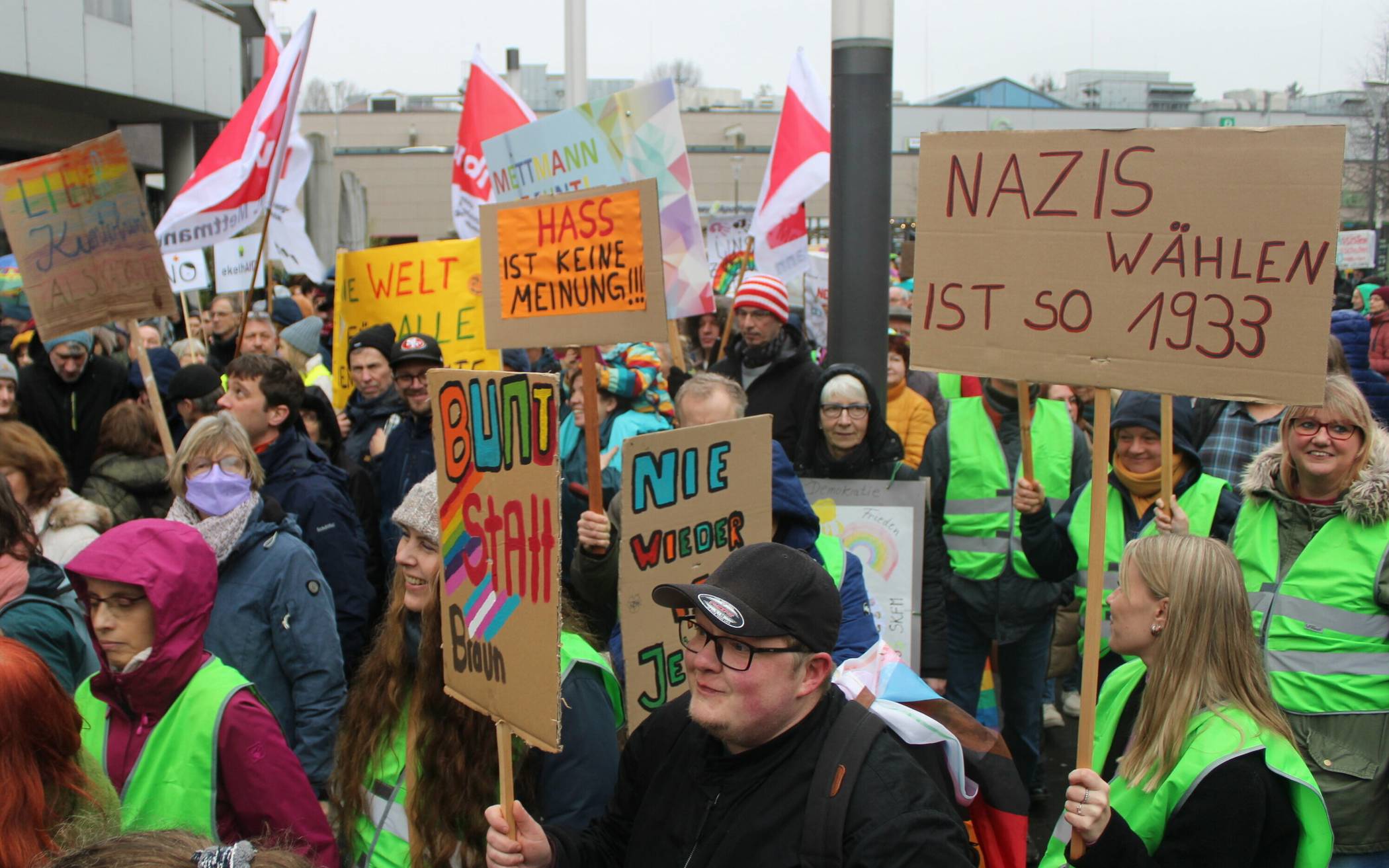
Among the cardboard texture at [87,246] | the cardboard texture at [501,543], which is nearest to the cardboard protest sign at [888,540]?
the cardboard texture at [501,543]

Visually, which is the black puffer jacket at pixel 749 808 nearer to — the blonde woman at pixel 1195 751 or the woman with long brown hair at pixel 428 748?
the woman with long brown hair at pixel 428 748

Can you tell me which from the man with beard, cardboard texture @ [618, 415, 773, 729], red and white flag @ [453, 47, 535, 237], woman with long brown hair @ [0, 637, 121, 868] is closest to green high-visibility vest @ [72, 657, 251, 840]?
woman with long brown hair @ [0, 637, 121, 868]

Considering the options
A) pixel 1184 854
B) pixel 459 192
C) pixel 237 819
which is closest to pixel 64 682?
pixel 237 819

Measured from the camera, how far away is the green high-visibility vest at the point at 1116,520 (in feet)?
14.4

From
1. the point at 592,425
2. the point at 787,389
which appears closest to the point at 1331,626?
the point at 592,425

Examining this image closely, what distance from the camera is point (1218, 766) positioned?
267cm

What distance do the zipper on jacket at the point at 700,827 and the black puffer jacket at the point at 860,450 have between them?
2928mm

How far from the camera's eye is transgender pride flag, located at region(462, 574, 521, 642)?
2.60 metres

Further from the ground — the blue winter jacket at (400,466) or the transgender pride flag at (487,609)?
the transgender pride flag at (487,609)

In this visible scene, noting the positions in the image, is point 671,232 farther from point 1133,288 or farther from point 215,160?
point 1133,288

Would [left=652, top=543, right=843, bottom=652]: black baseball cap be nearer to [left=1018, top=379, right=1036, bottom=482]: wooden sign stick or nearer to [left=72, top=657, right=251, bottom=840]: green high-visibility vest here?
[left=72, top=657, right=251, bottom=840]: green high-visibility vest

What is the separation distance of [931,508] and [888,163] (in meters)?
1.60

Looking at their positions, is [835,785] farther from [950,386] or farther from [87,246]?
[950,386]

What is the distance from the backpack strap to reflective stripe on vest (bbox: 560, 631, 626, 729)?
74cm
